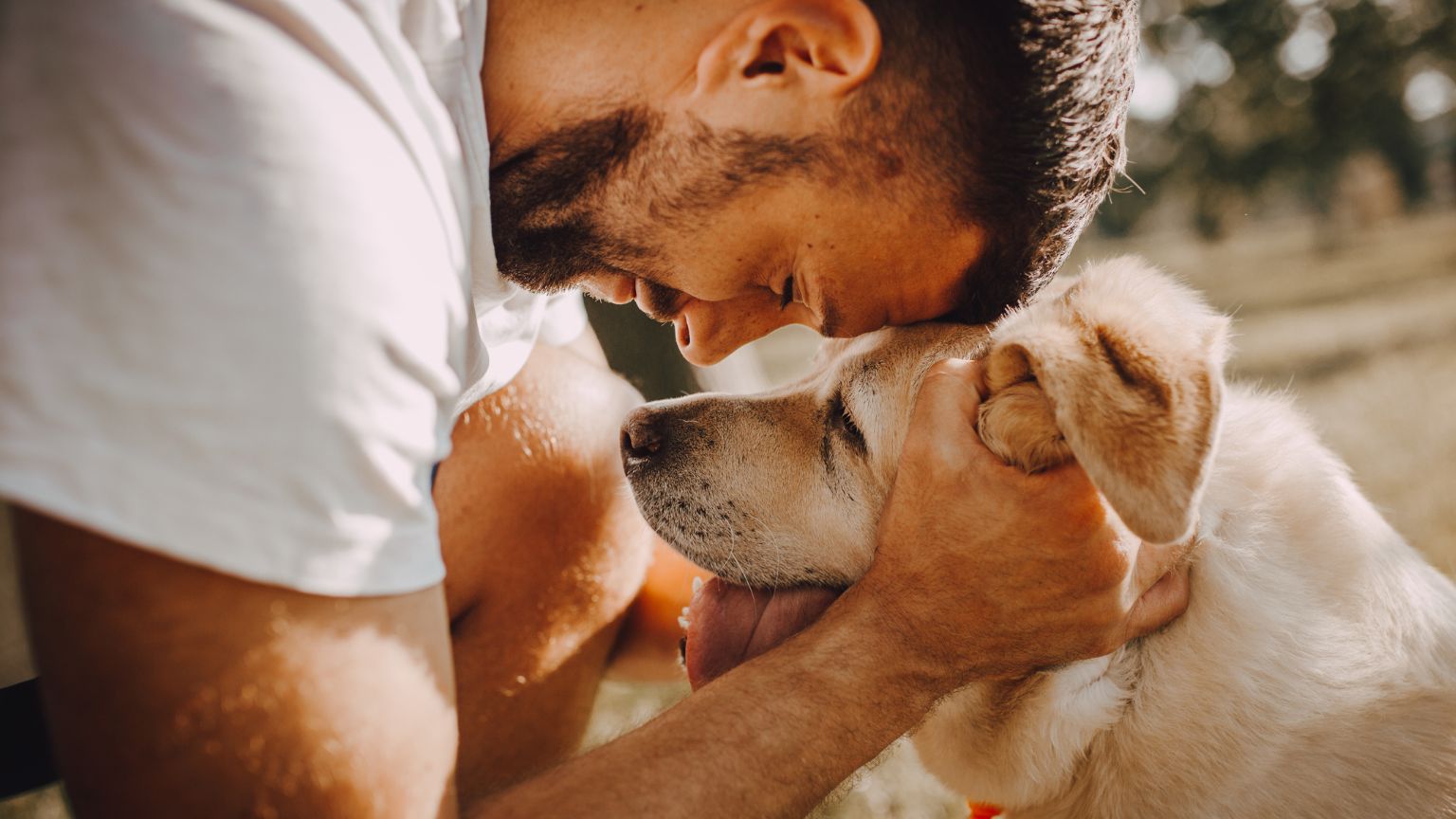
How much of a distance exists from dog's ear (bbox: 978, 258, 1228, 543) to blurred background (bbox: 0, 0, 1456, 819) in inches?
118

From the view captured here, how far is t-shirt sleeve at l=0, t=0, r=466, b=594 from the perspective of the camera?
1105 millimetres

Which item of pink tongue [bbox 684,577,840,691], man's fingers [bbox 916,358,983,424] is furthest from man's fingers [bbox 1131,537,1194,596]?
pink tongue [bbox 684,577,840,691]

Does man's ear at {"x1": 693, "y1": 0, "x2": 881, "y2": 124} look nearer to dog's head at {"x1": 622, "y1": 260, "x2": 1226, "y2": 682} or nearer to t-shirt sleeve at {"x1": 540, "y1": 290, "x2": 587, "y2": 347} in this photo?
dog's head at {"x1": 622, "y1": 260, "x2": 1226, "y2": 682}

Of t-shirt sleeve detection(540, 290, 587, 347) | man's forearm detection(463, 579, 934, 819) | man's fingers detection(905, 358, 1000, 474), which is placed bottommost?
t-shirt sleeve detection(540, 290, 587, 347)

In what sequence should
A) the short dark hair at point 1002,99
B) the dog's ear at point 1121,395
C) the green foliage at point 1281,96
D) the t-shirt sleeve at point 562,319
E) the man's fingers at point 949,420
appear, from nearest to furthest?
the dog's ear at point 1121,395 → the short dark hair at point 1002,99 → the man's fingers at point 949,420 → the t-shirt sleeve at point 562,319 → the green foliage at point 1281,96

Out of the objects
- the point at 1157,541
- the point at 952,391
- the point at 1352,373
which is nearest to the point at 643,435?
the point at 952,391

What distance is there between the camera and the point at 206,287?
116cm

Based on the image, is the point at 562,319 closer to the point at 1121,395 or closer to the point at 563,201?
the point at 563,201

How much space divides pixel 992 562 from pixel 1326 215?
39.3m

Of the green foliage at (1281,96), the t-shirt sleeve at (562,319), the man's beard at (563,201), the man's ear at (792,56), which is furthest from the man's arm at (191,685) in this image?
the green foliage at (1281,96)

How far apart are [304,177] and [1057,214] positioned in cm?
152

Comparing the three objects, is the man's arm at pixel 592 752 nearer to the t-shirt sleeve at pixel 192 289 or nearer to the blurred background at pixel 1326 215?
the t-shirt sleeve at pixel 192 289

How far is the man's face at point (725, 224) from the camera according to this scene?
195 cm

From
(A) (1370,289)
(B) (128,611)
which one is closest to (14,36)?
(B) (128,611)
